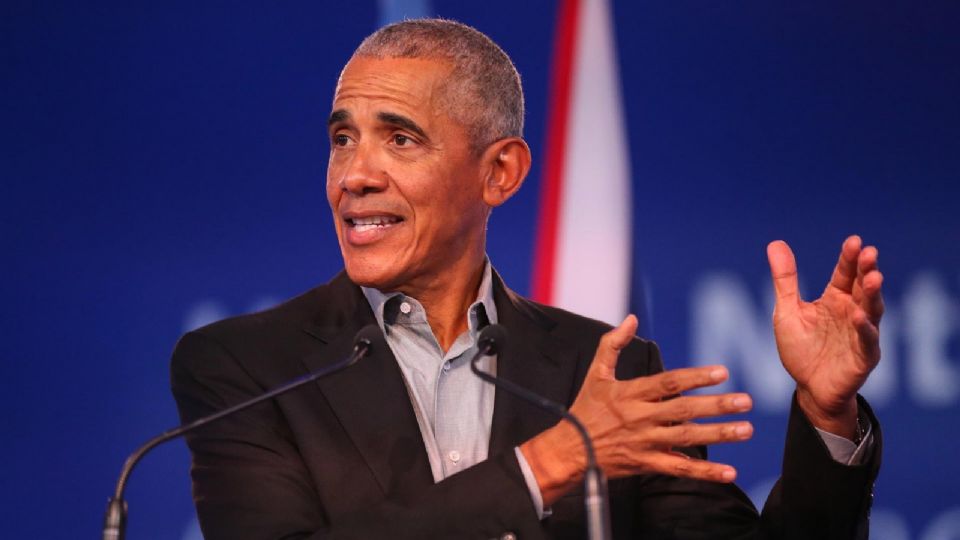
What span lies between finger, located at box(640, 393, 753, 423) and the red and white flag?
138cm

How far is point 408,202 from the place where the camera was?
2289 mm

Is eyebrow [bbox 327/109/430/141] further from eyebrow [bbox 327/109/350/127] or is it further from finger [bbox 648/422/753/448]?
finger [bbox 648/422/753/448]

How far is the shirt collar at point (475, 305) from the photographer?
2.33m

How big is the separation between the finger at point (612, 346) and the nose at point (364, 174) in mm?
594

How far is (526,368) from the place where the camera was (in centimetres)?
228

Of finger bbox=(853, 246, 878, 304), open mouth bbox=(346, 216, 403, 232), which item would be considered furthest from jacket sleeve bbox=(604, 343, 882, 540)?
open mouth bbox=(346, 216, 403, 232)

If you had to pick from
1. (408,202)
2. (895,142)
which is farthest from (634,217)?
(408,202)

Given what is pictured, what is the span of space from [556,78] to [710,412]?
1.64 metres

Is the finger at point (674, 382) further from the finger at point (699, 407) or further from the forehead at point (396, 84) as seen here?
the forehead at point (396, 84)

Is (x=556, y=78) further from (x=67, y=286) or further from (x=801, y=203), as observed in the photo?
(x=67, y=286)

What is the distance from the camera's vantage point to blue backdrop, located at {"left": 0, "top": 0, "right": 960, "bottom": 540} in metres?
2.96

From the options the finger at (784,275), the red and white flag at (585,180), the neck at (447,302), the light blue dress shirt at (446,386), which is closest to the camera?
the finger at (784,275)

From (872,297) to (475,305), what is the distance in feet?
2.57

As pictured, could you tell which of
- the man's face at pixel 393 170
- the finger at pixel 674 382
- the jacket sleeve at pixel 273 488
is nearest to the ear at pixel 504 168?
the man's face at pixel 393 170
